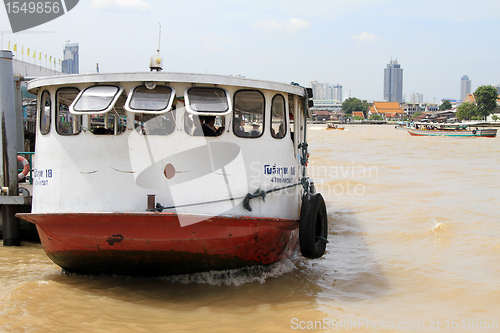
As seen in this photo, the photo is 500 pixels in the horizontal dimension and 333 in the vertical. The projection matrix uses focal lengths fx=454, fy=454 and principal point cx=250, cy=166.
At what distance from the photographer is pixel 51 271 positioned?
275 inches

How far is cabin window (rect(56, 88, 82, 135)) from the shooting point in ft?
19.2

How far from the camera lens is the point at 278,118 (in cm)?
628

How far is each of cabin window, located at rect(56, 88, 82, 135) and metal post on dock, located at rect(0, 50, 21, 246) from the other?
99.0 inches

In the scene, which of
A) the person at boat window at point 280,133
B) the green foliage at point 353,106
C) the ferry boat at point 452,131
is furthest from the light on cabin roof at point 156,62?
the green foliage at point 353,106

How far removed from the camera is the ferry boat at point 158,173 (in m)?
5.51

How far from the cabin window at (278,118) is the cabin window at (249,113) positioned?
0.54 feet

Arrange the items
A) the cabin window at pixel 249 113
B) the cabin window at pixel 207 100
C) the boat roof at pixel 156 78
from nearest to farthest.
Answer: the cabin window at pixel 207 100, the boat roof at pixel 156 78, the cabin window at pixel 249 113

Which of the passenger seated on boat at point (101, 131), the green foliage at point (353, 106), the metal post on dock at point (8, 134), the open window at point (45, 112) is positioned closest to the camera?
the passenger seated on boat at point (101, 131)

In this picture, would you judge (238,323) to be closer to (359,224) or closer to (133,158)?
(133,158)

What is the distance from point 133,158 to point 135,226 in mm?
844

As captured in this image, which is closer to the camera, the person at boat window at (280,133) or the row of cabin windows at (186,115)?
the row of cabin windows at (186,115)

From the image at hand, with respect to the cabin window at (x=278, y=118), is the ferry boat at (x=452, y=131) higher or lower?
lower

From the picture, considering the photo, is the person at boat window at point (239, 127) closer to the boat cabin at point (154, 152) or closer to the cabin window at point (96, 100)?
the boat cabin at point (154, 152)

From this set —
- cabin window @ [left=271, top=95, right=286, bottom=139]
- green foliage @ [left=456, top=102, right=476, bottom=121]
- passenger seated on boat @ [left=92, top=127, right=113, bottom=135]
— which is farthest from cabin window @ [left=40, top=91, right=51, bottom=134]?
green foliage @ [left=456, top=102, right=476, bottom=121]
